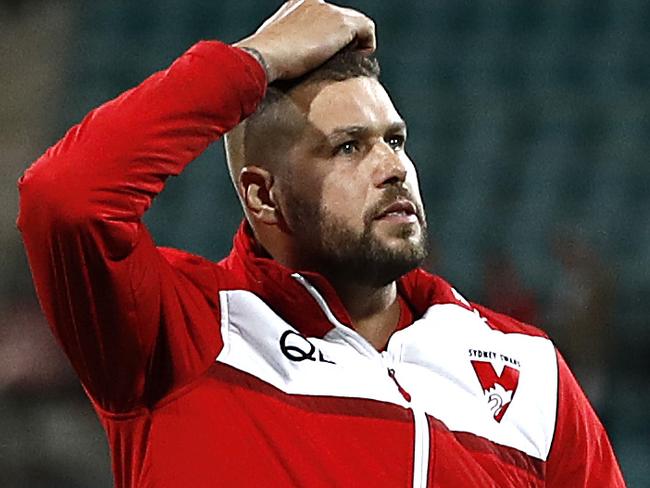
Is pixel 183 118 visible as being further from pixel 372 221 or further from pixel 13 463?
pixel 13 463

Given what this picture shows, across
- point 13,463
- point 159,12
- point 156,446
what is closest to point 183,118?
point 156,446

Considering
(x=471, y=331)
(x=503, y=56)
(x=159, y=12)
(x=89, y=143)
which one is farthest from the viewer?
(x=159, y=12)

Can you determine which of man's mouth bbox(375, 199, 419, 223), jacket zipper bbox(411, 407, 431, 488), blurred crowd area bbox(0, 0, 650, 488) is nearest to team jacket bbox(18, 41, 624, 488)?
jacket zipper bbox(411, 407, 431, 488)

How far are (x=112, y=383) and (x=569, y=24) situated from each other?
4.74m

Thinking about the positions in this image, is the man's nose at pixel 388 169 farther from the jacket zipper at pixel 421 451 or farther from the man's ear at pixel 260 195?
the jacket zipper at pixel 421 451

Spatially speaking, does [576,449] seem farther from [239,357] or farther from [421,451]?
[239,357]

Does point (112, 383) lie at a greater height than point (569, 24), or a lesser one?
greater

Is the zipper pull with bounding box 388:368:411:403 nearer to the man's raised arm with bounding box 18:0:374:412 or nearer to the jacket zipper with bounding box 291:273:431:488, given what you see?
the jacket zipper with bounding box 291:273:431:488

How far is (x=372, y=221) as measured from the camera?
191 centimetres

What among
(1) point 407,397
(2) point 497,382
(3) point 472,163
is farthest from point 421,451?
(3) point 472,163

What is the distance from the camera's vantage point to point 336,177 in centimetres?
192

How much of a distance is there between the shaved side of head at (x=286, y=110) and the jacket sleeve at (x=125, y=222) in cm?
18

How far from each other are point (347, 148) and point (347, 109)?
0.05 meters

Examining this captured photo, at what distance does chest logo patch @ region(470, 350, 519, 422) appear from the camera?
1952 mm
